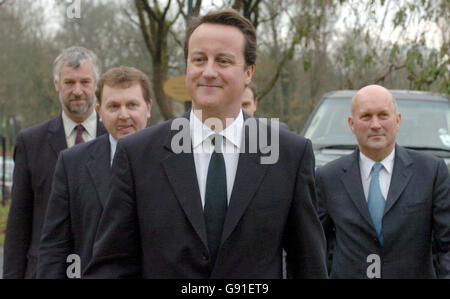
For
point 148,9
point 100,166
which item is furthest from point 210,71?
point 148,9

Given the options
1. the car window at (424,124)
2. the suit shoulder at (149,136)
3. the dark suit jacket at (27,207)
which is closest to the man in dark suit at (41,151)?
the dark suit jacket at (27,207)

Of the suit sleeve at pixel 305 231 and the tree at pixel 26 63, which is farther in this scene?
the tree at pixel 26 63

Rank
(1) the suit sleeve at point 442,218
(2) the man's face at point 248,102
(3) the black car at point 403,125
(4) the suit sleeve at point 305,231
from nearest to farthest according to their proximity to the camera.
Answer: (4) the suit sleeve at point 305,231
(1) the suit sleeve at point 442,218
(2) the man's face at point 248,102
(3) the black car at point 403,125

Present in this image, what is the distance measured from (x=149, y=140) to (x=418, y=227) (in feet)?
6.99

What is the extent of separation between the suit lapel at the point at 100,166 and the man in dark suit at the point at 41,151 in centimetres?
54

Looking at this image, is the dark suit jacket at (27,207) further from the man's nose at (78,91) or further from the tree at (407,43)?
the tree at (407,43)

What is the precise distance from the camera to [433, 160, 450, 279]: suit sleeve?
423cm

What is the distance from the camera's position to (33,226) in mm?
4535

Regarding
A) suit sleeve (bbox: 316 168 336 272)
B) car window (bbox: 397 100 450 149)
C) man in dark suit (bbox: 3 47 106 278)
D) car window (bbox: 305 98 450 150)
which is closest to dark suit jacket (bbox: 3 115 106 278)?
man in dark suit (bbox: 3 47 106 278)

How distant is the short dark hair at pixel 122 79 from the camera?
441 cm

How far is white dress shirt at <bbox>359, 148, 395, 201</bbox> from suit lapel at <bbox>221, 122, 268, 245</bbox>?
1958mm

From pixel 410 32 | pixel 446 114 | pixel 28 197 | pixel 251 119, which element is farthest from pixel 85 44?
pixel 251 119

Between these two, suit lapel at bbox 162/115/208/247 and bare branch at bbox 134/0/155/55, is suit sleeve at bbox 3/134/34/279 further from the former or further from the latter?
bare branch at bbox 134/0/155/55

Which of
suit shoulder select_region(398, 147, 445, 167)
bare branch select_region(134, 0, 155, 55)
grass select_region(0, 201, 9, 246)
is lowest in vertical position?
grass select_region(0, 201, 9, 246)
